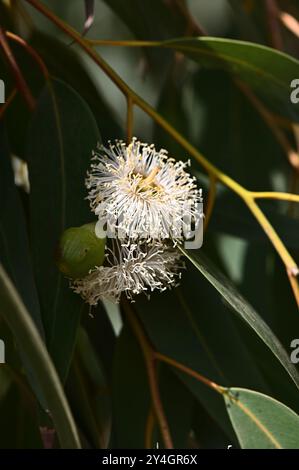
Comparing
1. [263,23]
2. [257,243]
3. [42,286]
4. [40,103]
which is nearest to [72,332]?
[42,286]

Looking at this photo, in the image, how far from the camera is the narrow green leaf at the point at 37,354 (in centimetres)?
83

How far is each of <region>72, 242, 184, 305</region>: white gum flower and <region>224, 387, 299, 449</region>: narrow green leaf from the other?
16 cm

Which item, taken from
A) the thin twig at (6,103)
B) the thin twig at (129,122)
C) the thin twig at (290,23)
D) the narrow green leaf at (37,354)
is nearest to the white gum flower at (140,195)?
the thin twig at (129,122)

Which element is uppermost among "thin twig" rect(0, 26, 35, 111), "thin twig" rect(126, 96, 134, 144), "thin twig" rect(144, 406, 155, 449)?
"thin twig" rect(0, 26, 35, 111)

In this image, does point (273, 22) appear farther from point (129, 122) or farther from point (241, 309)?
point (241, 309)

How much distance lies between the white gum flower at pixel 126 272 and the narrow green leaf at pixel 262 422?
0.16 m

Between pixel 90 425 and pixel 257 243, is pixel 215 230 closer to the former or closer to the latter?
pixel 257 243

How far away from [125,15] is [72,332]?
0.70 m

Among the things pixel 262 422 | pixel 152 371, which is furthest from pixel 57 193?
pixel 262 422

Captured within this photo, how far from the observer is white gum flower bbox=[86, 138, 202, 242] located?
3.49 ft

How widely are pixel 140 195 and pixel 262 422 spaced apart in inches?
11.6

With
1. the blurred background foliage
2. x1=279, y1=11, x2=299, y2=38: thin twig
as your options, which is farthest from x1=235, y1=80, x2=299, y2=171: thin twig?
x1=279, y1=11, x2=299, y2=38: thin twig

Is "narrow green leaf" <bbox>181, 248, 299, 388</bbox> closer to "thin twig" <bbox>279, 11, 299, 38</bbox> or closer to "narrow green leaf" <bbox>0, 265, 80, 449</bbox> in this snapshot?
"narrow green leaf" <bbox>0, 265, 80, 449</bbox>

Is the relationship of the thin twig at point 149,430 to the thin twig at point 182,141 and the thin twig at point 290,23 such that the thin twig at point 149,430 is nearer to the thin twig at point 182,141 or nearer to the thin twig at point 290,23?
the thin twig at point 182,141
